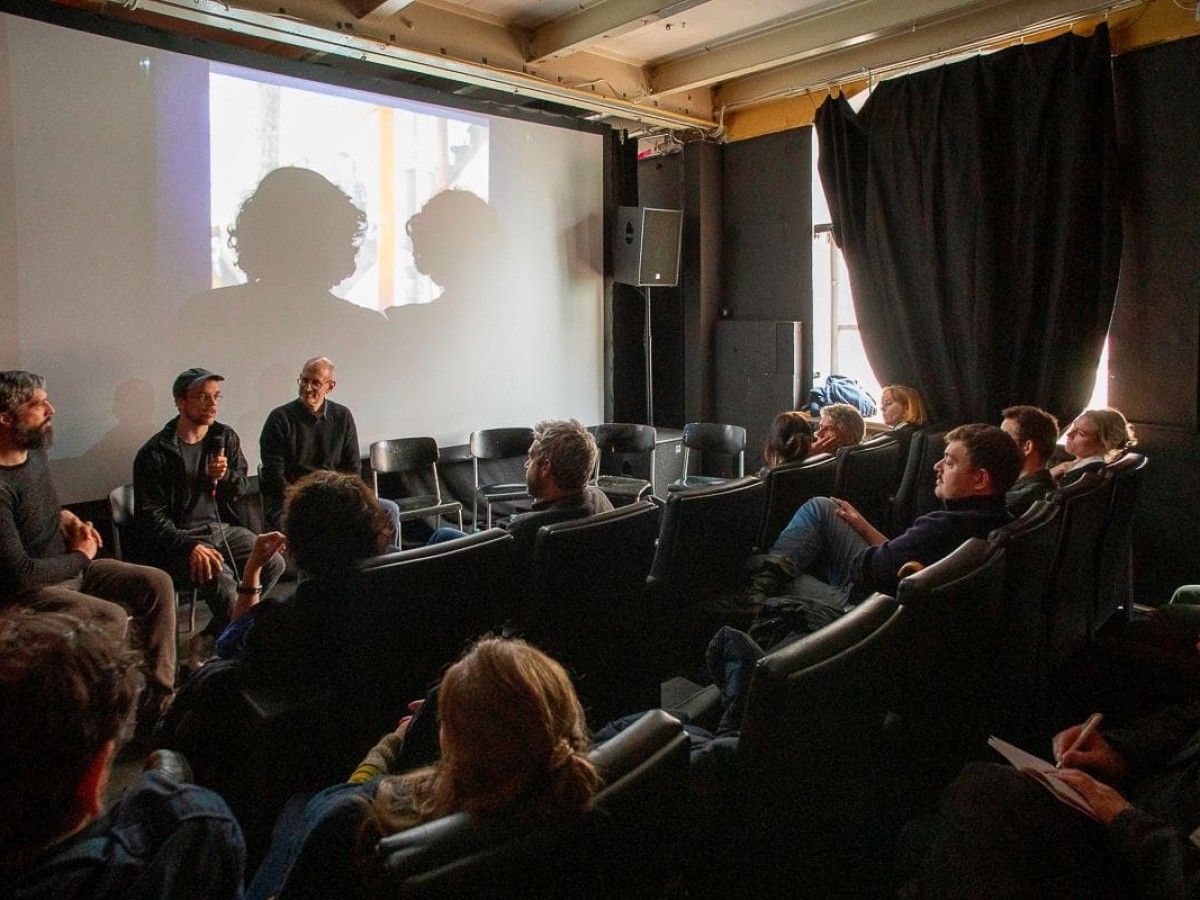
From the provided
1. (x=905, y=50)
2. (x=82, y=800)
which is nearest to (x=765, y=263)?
(x=905, y=50)

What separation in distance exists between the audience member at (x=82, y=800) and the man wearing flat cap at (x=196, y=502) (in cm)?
244

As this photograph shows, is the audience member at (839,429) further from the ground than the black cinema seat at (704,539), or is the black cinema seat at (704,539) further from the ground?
the audience member at (839,429)

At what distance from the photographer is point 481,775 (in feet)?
3.43

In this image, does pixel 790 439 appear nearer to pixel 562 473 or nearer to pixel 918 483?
pixel 562 473

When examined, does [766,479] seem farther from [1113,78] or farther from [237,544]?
[1113,78]

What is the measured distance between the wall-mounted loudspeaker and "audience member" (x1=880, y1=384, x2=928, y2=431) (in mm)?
1855

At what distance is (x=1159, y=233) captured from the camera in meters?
4.22

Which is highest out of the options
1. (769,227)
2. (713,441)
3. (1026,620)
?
(769,227)

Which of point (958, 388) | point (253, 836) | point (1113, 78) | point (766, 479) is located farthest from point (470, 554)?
point (1113, 78)

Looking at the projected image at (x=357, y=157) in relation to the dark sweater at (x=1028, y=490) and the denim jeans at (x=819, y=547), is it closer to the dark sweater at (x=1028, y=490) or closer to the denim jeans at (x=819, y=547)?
the denim jeans at (x=819, y=547)

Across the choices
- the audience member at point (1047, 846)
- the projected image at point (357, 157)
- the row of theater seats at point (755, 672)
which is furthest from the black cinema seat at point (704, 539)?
the projected image at point (357, 157)

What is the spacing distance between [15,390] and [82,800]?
233 centimetres

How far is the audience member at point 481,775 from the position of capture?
103cm

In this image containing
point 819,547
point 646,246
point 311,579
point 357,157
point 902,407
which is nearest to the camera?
point 311,579
